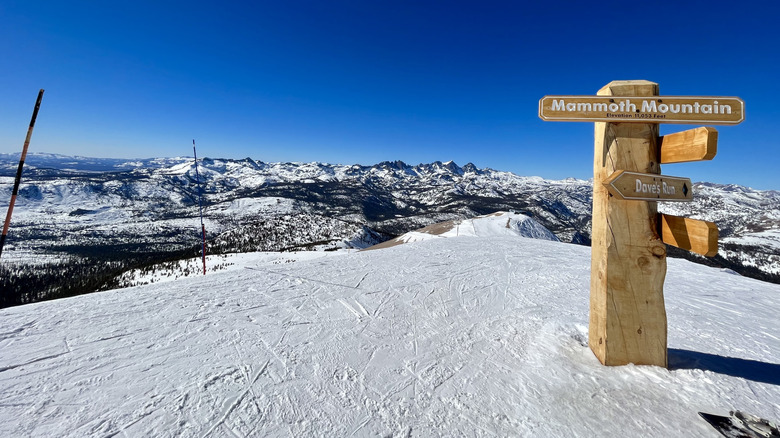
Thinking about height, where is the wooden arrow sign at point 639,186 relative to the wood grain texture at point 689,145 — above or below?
below

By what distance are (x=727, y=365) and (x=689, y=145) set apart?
3.23 m

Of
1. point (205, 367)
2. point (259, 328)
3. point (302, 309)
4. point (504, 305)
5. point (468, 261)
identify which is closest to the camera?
point (205, 367)

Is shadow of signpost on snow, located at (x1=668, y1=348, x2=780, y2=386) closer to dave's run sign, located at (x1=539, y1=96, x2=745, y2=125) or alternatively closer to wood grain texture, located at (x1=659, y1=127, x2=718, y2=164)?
wood grain texture, located at (x1=659, y1=127, x2=718, y2=164)

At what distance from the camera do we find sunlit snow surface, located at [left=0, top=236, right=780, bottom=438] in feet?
11.0

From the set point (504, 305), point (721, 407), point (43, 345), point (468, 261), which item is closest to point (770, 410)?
point (721, 407)

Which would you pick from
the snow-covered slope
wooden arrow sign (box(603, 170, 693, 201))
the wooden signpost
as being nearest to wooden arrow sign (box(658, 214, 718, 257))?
the wooden signpost

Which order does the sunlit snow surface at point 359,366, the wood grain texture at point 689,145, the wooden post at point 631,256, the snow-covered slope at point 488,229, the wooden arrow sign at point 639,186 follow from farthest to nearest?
1. the snow-covered slope at point 488,229
2. the wooden post at point 631,256
3. the wooden arrow sign at point 639,186
4. the wood grain texture at point 689,145
5. the sunlit snow surface at point 359,366

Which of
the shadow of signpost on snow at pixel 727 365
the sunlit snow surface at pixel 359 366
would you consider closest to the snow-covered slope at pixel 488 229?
the sunlit snow surface at pixel 359 366

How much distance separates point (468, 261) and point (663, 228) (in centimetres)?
772

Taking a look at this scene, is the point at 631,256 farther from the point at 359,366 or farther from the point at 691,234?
the point at 359,366

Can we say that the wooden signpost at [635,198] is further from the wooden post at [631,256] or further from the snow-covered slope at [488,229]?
the snow-covered slope at [488,229]

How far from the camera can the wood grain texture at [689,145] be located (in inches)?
137

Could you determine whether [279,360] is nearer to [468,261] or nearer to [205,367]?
[205,367]

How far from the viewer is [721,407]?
3.38m
